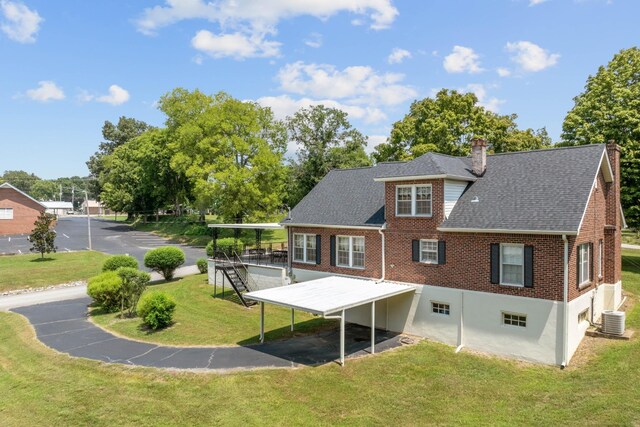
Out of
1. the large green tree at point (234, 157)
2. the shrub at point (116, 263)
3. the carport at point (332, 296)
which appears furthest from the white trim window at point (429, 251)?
the large green tree at point (234, 157)

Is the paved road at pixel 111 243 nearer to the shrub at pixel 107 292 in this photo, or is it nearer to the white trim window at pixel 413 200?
the shrub at pixel 107 292

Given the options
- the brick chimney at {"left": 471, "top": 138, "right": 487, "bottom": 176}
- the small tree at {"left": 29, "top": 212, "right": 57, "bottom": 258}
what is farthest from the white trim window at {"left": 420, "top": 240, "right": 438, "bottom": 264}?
the small tree at {"left": 29, "top": 212, "right": 57, "bottom": 258}

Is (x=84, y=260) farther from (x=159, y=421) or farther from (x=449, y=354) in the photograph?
(x=449, y=354)

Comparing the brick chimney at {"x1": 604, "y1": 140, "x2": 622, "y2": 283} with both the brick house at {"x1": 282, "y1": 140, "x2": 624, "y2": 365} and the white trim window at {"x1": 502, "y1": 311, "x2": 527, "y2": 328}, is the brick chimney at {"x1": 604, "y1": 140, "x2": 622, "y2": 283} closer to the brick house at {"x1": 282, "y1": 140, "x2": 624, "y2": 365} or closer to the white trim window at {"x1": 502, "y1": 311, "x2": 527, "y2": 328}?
the brick house at {"x1": 282, "y1": 140, "x2": 624, "y2": 365}

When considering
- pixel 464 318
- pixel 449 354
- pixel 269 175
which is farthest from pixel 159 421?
pixel 269 175

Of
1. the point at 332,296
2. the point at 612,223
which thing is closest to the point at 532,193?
the point at 612,223

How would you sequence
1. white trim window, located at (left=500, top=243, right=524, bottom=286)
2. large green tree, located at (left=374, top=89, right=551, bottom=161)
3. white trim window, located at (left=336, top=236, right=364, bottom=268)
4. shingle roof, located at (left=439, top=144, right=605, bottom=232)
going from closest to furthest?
shingle roof, located at (left=439, top=144, right=605, bottom=232)
white trim window, located at (left=500, top=243, right=524, bottom=286)
white trim window, located at (left=336, top=236, right=364, bottom=268)
large green tree, located at (left=374, top=89, right=551, bottom=161)
